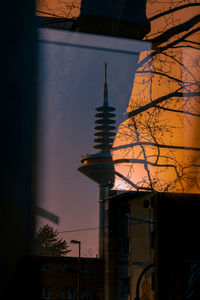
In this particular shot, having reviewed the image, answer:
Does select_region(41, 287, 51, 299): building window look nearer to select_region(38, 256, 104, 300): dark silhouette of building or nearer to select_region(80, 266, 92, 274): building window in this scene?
select_region(38, 256, 104, 300): dark silhouette of building

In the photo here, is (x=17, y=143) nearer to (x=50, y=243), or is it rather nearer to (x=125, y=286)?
(x=50, y=243)

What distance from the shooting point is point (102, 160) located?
2834mm

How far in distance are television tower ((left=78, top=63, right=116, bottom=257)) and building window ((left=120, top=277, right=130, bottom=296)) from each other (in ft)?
0.65

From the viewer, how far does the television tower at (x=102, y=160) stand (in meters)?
2.75

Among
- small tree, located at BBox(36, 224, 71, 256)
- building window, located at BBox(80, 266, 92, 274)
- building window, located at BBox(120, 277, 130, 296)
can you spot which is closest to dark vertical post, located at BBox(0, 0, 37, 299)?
small tree, located at BBox(36, 224, 71, 256)

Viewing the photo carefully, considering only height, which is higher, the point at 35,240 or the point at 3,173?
the point at 3,173

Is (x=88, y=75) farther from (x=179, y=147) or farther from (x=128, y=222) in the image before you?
(x=128, y=222)

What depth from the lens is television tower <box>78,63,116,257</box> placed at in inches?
108

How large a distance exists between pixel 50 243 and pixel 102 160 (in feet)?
2.01

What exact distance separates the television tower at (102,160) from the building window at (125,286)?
7.8 inches

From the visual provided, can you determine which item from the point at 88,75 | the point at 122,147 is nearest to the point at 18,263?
the point at 122,147

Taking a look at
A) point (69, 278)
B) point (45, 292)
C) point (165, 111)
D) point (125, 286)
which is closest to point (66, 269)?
point (69, 278)

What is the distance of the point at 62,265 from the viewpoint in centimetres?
259

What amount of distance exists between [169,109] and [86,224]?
1.00 meters
